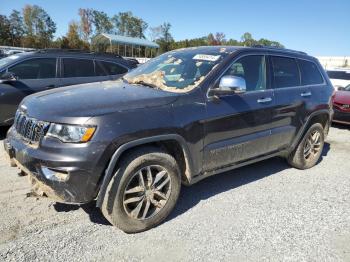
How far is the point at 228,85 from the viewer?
3848 mm

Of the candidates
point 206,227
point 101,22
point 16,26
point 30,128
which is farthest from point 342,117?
point 101,22

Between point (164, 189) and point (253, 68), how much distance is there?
2.03 meters

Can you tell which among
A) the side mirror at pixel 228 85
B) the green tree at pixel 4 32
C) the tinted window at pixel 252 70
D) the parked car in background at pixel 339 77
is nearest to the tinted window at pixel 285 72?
the tinted window at pixel 252 70

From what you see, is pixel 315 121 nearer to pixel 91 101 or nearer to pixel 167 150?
pixel 167 150

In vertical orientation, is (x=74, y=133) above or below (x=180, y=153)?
above

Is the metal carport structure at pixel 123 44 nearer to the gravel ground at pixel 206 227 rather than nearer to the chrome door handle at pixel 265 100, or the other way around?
the chrome door handle at pixel 265 100

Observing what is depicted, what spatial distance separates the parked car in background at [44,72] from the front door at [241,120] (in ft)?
13.2

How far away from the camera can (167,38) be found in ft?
272

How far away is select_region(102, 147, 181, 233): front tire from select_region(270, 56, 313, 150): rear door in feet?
5.97

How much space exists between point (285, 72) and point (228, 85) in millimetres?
1632

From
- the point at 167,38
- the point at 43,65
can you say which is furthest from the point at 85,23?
the point at 43,65

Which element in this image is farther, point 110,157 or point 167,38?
point 167,38

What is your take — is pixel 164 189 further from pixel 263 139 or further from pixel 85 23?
pixel 85 23

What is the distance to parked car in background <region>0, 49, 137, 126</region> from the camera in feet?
21.5
